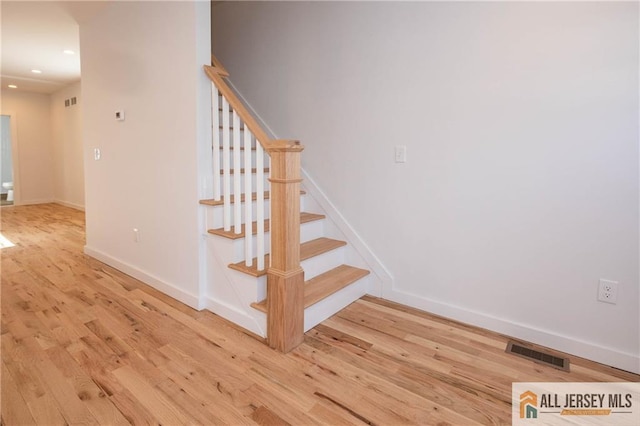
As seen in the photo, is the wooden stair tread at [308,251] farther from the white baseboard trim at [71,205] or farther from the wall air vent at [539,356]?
the white baseboard trim at [71,205]

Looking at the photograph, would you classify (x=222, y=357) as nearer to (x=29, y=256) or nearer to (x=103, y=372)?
(x=103, y=372)

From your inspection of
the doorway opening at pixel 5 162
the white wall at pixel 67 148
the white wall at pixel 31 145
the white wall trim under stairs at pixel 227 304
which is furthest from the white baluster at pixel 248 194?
the doorway opening at pixel 5 162

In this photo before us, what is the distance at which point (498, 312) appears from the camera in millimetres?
2230

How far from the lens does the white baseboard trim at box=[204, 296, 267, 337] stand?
2.18 metres

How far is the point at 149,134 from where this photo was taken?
2.79 metres

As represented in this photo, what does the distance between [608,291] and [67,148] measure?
8.50 m

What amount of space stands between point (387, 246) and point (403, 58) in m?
1.31

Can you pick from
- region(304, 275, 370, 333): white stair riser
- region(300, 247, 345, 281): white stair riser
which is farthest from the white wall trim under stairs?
region(300, 247, 345, 281): white stair riser

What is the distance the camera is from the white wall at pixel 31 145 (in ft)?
23.6

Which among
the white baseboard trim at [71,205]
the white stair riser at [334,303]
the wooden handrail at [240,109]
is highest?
the wooden handrail at [240,109]

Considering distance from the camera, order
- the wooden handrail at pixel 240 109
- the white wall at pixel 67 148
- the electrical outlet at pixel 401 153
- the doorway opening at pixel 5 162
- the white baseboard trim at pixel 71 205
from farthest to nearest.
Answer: the doorway opening at pixel 5 162 → the white baseboard trim at pixel 71 205 → the white wall at pixel 67 148 → the electrical outlet at pixel 401 153 → the wooden handrail at pixel 240 109

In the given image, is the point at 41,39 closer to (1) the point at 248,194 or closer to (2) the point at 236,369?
(1) the point at 248,194

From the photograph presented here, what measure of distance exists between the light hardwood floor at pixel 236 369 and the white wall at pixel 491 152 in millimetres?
271

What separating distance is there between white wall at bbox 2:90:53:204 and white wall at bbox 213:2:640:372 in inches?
278
